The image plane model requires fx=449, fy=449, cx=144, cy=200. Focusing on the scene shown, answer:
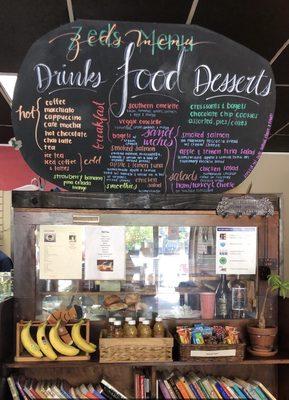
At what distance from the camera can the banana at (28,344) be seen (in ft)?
7.04

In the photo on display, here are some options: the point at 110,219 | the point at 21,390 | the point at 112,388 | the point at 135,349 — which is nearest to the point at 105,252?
the point at 110,219

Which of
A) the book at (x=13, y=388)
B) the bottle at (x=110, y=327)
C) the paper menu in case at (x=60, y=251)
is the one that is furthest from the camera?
the paper menu in case at (x=60, y=251)

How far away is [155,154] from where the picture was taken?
7.68 feet

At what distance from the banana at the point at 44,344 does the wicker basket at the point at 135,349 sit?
232 millimetres

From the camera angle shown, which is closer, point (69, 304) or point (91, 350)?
point (91, 350)

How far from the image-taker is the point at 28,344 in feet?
7.07

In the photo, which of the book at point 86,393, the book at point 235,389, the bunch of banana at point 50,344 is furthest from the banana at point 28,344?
the book at point 235,389

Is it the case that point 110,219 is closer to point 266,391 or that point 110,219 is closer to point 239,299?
point 239,299

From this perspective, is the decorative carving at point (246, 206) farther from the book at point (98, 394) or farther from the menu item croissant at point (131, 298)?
the book at point (98, 394)

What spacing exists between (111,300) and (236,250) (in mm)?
717

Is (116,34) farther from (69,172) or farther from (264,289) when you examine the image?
(264,289)

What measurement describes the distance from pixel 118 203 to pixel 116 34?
86cm

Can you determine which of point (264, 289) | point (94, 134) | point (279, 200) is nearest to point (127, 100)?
point (94, 134)

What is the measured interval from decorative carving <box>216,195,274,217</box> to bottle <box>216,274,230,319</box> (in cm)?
36
